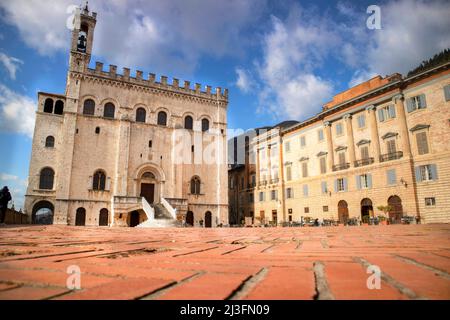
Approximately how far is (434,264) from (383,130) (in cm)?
2506

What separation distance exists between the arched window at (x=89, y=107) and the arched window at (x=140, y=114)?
147 inches

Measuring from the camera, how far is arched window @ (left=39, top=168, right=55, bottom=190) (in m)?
23.9

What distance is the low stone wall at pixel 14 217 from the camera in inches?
706

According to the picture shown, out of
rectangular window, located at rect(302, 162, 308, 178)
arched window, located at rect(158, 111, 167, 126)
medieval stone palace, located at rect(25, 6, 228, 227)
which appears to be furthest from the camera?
rectangular window, located at rect(302, 162, 308, 178)

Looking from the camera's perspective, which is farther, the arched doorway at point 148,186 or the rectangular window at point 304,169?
the rectangular window at point 304,169

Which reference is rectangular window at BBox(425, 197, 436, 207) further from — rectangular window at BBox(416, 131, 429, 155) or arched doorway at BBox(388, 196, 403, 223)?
rectangular window at BBox(416, 131, 429, 155)

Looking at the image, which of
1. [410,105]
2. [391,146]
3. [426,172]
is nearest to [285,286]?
[426,172]

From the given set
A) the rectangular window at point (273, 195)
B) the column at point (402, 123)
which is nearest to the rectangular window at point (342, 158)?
the column at point (402, 123)

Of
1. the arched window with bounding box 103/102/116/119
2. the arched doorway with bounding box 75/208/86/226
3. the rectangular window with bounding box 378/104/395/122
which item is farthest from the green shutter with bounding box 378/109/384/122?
the arched doorway with bounding box 75/208/86/226

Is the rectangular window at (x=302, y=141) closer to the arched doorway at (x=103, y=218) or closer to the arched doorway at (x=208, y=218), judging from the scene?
the arched doorway at (x=208, y=218)

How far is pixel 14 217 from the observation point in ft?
65.6

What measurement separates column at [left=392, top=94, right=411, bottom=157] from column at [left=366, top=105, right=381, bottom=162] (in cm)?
187
